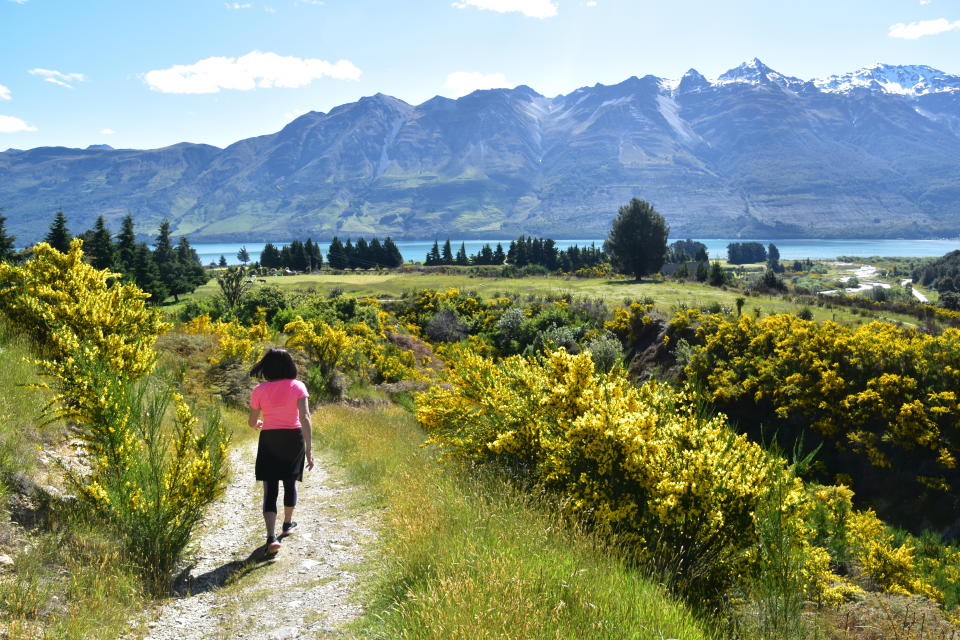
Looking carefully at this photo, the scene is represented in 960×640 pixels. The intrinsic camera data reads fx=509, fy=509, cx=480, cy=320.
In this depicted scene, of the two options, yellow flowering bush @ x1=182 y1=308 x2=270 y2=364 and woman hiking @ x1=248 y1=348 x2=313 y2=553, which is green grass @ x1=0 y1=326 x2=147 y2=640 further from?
yellow flowering bush @ x1=182 y1=308 x2=270 y2=364

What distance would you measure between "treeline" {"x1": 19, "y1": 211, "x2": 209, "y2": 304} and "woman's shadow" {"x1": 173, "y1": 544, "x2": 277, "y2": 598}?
27883mm

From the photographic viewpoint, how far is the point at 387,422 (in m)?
13.5

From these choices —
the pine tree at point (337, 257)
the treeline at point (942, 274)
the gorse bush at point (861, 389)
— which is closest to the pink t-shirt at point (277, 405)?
the gorse bush at point (861, 389)

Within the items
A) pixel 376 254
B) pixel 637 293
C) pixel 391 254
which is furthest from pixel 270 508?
pixel 391 254

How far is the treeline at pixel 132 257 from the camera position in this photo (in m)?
39.7

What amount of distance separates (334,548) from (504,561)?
2.75m

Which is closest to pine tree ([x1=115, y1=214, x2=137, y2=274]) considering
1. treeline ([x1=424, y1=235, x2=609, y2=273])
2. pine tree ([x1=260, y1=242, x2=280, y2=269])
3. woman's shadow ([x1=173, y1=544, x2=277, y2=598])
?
pine tree ([x1=260, y1=242, x2=280, y2=269])

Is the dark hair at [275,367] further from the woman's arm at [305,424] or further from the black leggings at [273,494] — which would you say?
the black leggings at [273,494]

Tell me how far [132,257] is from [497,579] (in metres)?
55.7

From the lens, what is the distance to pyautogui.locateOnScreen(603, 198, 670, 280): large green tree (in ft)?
172

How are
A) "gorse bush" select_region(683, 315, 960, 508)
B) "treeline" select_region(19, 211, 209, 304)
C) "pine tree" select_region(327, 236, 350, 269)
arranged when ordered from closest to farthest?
"gorse bush" select_region(683, 315, 960, 508) → "treeline" select_region(19, 211, 209, 304) → "pine tree" select_region(327, 236, 350, 269)

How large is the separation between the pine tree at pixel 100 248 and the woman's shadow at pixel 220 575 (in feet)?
141

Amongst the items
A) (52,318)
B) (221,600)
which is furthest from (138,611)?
(52,318)

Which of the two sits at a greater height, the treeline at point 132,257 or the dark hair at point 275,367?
the treeline at point 132,257
